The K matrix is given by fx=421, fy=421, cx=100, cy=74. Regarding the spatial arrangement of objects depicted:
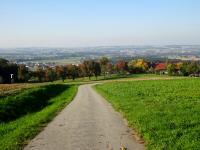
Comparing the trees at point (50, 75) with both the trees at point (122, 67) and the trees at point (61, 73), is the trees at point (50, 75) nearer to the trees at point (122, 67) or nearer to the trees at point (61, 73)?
the trees at point (61, 73)

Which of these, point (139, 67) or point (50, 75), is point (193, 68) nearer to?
point (139, 67)

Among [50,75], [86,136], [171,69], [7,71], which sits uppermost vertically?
[86,136]

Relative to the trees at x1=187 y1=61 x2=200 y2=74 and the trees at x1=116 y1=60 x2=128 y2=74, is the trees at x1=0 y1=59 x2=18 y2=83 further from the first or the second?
the trees at x1=187 y1=61 x2=200 y2=74

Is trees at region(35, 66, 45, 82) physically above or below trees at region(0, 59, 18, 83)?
below

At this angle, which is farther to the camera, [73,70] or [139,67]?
[139,67]

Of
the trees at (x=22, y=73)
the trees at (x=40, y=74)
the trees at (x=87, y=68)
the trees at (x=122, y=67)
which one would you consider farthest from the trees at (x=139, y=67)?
the trees at (x=22, y=73)

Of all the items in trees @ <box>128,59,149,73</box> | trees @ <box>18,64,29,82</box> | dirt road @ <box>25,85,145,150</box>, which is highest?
dirt road @ <box>25,85,145,150</box>

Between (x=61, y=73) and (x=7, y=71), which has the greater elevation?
(x=7, y=71)

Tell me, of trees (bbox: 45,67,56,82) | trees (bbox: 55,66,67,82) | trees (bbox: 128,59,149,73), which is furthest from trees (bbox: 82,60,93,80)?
trees (bbox: 128,59,149,73)

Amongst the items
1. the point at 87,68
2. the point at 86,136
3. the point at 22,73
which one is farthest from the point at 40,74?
the point at 86,136

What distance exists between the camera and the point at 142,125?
644 inches

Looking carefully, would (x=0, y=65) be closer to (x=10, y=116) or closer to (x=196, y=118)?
(x=10, y=116)

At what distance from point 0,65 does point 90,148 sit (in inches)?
4559

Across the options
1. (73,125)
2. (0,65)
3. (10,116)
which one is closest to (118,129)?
(73,125)
